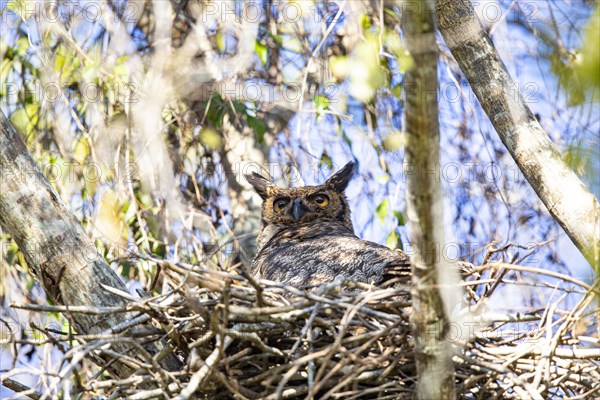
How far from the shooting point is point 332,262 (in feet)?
11.3

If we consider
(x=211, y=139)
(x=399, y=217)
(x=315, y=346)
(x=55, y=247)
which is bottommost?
(x=315, y=346)

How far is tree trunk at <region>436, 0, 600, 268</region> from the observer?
Result: 2910 mm

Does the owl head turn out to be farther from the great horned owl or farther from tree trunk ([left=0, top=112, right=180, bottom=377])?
tree trunk ([left=0, top=112, right=180, bottom=377])

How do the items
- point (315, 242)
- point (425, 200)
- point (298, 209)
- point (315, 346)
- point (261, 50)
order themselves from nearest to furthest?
1. point (425, 200)
2. point (315, 346)
3. point (315, 242)
4. point (298, 209)
5. point (261, 50)

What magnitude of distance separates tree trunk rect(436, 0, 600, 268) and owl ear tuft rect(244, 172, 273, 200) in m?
1.85

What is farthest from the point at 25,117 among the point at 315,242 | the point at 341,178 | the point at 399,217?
the point at 399,217

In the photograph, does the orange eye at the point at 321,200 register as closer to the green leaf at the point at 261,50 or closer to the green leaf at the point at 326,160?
the green leaf at the point at 326,160

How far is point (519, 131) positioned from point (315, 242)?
1208 mm

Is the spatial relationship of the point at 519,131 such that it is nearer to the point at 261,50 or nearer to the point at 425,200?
the point at 425,200

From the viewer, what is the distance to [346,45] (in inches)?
202

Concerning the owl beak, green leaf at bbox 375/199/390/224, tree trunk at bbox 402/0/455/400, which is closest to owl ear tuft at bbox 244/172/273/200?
the owl beak

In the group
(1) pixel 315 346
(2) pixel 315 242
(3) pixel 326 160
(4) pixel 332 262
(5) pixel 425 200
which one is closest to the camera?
(5) pixel 425 200

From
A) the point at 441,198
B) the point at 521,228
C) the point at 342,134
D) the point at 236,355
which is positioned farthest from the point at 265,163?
the point at 441,198

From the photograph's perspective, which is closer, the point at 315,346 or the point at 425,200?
the point at 425,200
